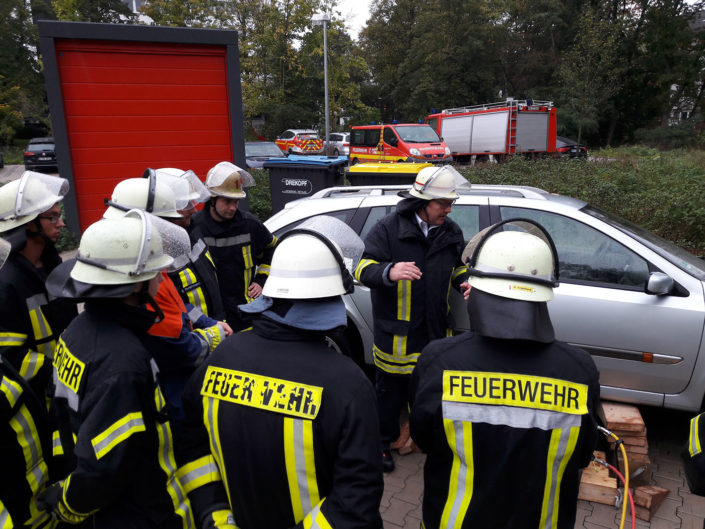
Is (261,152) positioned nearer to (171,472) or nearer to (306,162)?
(306,162)

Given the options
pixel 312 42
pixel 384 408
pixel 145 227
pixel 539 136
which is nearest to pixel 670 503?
pixel 384 408

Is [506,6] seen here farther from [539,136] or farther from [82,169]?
[82,169]

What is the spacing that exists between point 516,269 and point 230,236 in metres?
2.45

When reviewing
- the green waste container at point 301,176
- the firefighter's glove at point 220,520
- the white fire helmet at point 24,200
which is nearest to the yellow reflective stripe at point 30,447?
the firefighter's glove at point 220,520

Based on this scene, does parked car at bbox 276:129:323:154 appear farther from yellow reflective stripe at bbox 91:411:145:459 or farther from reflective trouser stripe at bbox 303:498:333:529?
A: reflective trouser stripe at bbox 303:498:333:529

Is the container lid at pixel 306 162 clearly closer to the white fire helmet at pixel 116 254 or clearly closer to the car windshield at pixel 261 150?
the white fire helmet at pixel 116 254

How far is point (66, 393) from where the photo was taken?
5.29 feet

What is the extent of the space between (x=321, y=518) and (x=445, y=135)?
76.7 ft

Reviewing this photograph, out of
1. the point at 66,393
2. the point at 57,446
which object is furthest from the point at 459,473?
the point at 57,446

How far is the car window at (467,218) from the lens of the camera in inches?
147

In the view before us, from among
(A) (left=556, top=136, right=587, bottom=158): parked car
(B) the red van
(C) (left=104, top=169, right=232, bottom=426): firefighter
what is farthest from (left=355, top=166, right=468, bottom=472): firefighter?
(A) (left=556, top=136, right=587, bottom=158): parked car

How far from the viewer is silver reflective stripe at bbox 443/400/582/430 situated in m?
1.46

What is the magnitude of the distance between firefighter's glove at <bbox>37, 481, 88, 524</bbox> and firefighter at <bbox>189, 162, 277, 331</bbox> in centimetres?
177

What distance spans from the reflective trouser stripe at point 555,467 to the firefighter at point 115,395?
123cm
